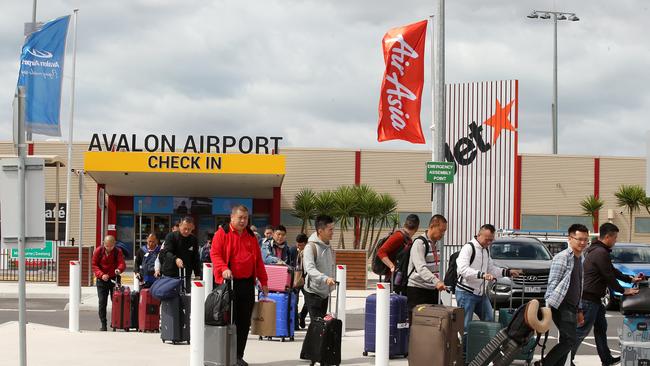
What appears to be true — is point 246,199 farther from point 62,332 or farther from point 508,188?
point 62,332

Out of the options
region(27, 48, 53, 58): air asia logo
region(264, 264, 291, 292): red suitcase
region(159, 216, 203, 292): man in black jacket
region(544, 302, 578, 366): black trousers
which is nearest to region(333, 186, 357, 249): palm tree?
region(27, 48, 53, 58): air asia logo

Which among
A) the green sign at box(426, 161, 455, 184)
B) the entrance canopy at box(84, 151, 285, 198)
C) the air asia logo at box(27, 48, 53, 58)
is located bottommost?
the green sign at box(426, 161, 455, 184)

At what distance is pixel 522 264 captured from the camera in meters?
21.6

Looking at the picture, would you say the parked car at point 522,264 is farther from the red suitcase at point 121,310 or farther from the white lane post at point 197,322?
the white lane post at point 197,322

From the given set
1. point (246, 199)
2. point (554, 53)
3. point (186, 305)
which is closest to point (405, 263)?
point (186, 305)

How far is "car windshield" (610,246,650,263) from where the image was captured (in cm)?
2369

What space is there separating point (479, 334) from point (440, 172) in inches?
248

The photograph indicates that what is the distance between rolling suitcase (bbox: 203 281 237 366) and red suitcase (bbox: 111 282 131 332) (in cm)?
485

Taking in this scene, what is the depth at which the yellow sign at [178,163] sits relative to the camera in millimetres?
34094

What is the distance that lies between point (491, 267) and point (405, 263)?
1086 millimetres

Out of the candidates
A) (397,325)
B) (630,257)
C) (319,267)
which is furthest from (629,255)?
(319,267)

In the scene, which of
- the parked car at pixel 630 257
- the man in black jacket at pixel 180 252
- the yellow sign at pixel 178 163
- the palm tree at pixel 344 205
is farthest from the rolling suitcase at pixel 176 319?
the palm tree at pixel 344 205

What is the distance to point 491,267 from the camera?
1239 cm

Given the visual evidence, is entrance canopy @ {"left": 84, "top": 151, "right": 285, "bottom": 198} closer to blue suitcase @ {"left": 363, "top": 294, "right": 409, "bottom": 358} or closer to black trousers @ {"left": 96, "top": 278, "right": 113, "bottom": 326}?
black trousers @ {"left": 96, "top": 278, "right": 113, "bottom": 326}
